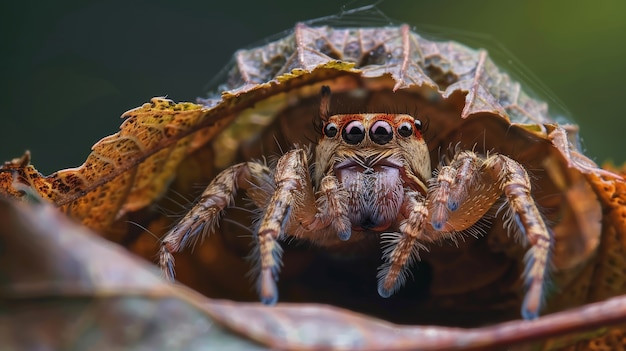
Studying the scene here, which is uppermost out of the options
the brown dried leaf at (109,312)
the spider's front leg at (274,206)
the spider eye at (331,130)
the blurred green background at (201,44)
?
the brown dried leaf at (109,312)

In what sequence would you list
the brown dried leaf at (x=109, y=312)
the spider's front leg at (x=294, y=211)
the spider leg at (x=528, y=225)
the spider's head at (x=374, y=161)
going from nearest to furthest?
the brown dried leaf at (x=109, y=312), the spider leg at (x=528, y=225), the spider's front leg at (x=294, y=211), the spider's head at (x=374, y=161)

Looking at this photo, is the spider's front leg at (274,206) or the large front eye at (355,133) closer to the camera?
the spider's front leg at (274,206)

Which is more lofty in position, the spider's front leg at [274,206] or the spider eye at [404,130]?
the spider eye at [404,130]

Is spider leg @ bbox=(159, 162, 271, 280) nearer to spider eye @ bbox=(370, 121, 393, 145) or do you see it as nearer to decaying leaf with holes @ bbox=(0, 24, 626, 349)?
decaying leaf with holes @ bbox=(0, 24, 626, 349)

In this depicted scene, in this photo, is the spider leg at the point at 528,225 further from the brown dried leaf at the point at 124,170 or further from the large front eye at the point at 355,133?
the brown dried leaf at the point at 124,170

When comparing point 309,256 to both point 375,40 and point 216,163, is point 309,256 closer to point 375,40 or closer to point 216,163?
point 216,163

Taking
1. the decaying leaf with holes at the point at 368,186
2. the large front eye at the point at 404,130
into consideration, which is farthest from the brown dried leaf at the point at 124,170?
the large front eye at the point at 404,130

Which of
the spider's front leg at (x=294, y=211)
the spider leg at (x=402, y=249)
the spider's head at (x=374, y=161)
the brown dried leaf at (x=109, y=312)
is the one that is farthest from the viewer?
the spider's head at (x=374, y=161)
